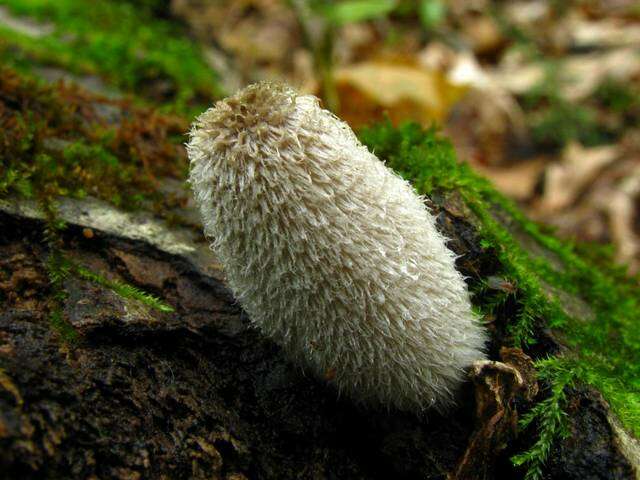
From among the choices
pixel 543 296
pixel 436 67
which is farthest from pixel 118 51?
pixel 436 67

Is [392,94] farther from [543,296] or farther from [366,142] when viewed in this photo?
[543,296]

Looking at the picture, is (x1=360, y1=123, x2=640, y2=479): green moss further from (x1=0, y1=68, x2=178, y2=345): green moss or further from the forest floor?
(x1=0, y1=68, x2=178, y2=345): green moss

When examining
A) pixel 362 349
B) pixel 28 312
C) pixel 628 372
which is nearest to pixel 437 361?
pixel 362 349

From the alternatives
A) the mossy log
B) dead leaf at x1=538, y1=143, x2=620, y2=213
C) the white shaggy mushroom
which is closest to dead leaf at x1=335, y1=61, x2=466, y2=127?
dead leaf at x1=538, y1=143, x2=620, y2=213

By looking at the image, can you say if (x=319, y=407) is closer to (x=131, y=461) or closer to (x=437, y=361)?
(x=437, y=361)

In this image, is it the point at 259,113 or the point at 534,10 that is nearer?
the point at 259,113

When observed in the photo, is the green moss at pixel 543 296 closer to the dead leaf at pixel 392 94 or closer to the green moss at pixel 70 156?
the green moss at pixel 70 156

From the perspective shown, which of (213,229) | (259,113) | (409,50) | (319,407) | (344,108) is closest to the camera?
(259,113)

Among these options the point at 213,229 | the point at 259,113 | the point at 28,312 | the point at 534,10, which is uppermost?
the point at 534,10
